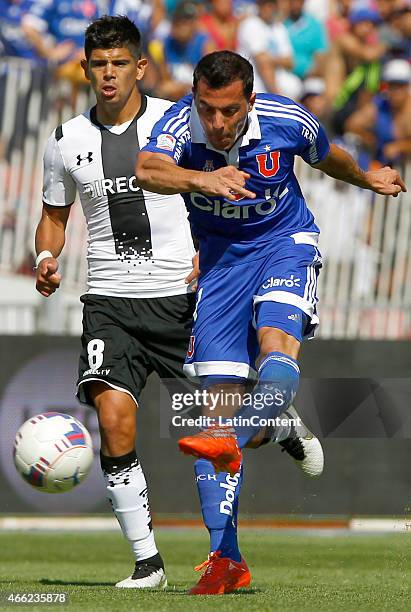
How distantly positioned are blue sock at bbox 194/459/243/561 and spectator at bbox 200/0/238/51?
30.2 ft

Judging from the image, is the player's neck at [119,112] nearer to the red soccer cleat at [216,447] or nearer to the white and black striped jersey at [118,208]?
the white and black striped jersey at [118,208]

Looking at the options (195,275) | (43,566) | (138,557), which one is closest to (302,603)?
(138,557)

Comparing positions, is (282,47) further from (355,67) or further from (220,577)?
(220,577)

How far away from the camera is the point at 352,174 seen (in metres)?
6.43

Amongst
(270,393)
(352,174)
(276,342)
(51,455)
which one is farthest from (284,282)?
(51,455)

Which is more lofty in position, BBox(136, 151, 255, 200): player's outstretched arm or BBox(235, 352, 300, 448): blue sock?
BBox(136, 151, 255, 200): player's outstretched arm

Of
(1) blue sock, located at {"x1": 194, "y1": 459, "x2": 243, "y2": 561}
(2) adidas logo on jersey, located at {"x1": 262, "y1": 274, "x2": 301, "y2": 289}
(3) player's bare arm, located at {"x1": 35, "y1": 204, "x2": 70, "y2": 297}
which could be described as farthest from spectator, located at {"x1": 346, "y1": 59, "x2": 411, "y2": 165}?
(1) blue sock, located at {"x1": 194, "y1": 459, "x2": 243, "y2": 561}

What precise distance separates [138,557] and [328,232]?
21.0ft

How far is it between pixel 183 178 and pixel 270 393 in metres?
1.05

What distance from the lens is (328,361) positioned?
1145 cm

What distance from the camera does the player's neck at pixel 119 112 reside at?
7.04m

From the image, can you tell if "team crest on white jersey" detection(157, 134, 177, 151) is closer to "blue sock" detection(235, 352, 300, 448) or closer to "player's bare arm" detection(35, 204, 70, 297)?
"blue sock" detection(235, 352, 300, 448)

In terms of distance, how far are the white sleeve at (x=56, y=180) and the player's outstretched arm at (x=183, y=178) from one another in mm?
1390

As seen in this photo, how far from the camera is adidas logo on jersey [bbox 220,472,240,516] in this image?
19.6 feet
